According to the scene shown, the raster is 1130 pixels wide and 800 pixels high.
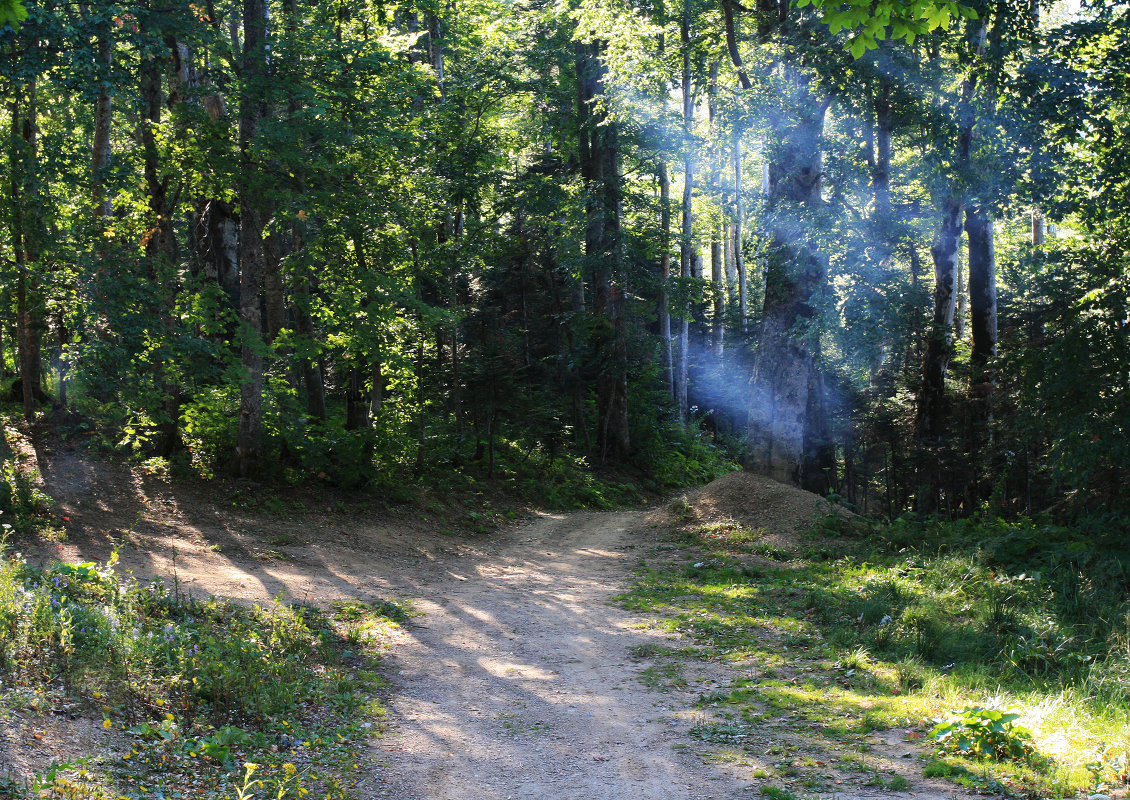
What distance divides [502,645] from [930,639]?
3.90m

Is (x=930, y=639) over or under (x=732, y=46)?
under

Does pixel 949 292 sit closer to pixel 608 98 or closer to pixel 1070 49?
pixel 1070 49

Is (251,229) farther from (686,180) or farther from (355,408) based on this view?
(686,180)

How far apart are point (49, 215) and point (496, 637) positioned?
25.1 feet

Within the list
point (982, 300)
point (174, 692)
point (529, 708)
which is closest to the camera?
point (174, 692)

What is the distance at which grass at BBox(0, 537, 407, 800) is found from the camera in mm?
4008

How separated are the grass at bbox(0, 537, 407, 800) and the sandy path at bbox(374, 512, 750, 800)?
41 cm

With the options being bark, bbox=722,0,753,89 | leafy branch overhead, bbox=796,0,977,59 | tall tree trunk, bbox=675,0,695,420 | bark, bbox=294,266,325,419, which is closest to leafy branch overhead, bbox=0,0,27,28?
leafy branch overhead, bbox=796,0,977,59

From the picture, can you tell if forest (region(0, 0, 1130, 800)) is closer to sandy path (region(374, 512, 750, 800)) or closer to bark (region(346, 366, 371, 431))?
sandy path (region(374, 512, 750, 800))

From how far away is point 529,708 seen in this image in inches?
235

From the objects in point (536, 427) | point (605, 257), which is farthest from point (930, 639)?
point (605, 257)

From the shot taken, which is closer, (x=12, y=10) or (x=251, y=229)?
(x=12, y=10)

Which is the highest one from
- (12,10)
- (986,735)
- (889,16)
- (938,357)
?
(889,16)

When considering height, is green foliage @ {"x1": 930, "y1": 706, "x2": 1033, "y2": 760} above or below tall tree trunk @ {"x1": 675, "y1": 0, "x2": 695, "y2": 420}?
below
